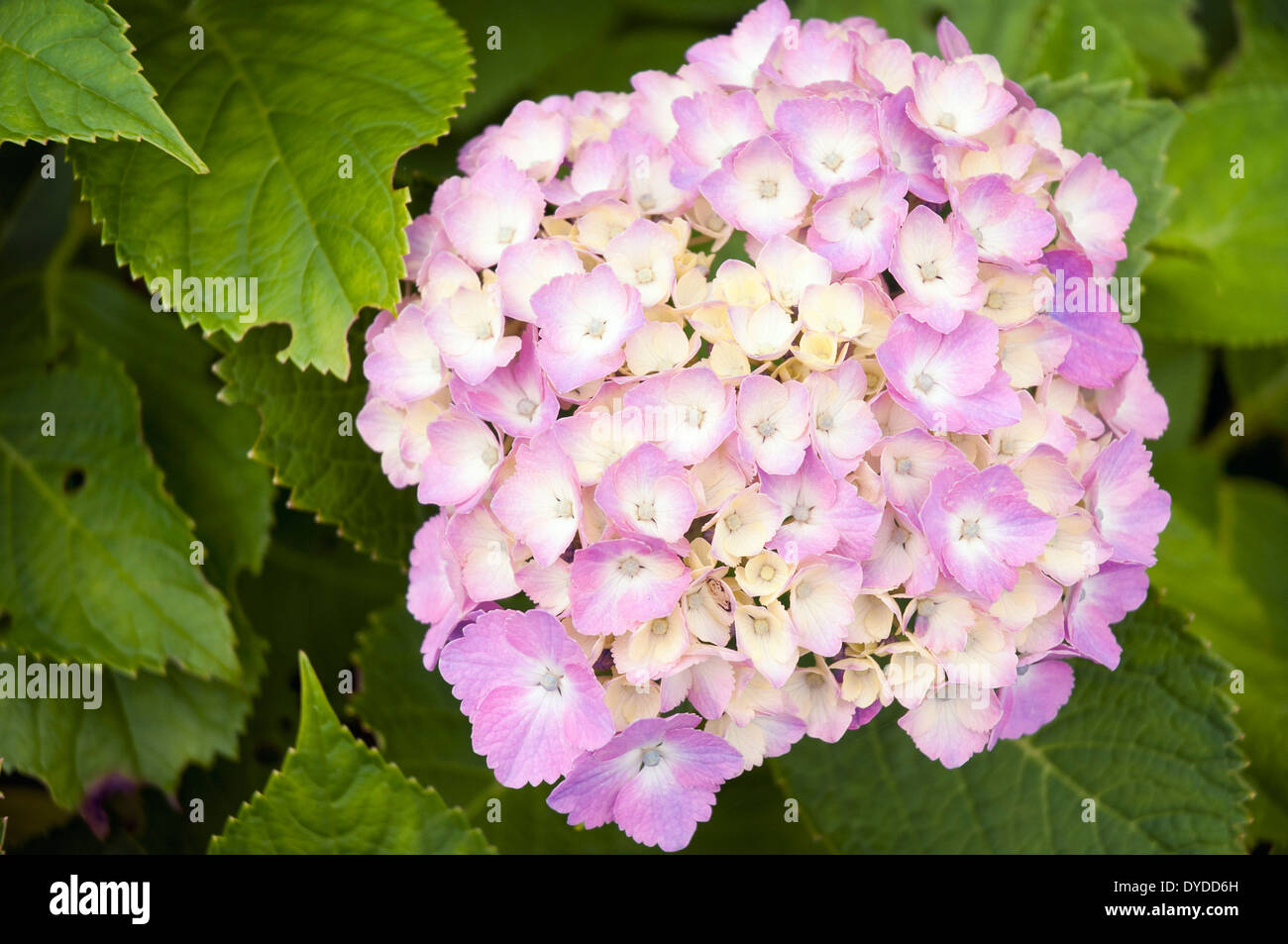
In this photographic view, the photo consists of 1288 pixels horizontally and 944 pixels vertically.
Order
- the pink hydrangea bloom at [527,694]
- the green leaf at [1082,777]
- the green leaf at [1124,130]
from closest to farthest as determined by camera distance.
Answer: the pink hydrangea bloom at [527,694], the green leaf at [1082,777], the green leaf at [1124,130]

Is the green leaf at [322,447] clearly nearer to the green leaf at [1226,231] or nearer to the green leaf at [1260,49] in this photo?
the green leaf at [1226,231]

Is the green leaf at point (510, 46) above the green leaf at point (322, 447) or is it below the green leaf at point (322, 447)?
above

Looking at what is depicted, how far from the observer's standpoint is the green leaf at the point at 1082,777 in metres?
1.20

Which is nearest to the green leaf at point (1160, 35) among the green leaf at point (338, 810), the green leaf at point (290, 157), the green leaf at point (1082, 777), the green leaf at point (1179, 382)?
the green leaf at point (1179, 382)

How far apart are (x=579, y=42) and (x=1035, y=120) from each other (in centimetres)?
100

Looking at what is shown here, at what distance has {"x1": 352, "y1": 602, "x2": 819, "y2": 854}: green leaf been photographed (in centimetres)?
136

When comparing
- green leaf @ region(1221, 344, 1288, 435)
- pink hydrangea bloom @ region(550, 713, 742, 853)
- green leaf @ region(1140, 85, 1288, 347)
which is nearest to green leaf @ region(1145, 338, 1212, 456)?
green leaf @ region(1221, 344, 1288, 435)

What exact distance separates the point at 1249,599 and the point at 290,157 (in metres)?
1.51

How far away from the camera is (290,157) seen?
112cm

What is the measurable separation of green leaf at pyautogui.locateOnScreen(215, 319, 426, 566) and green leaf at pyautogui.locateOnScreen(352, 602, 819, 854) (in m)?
0.19

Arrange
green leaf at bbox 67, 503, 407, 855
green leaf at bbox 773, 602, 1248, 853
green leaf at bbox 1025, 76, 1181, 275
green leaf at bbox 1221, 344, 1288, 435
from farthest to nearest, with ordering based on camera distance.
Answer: green leaf at bbox 1221, 344, 1288, 435 → green leaf at bbox 67, 503, 407, 855 → green leaf at bbox 1025, 76, 1181, 275 → green leaf at bbox 773, 602, 1248, 853

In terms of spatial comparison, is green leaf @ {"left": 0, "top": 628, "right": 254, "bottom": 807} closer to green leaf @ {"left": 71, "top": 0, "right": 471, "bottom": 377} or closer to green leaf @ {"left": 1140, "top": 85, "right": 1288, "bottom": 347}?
green leaf @ {"left": 71, "top": 0, "right": 471, "bottom": 377}

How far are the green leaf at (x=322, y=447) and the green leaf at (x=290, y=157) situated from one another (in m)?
0.13
